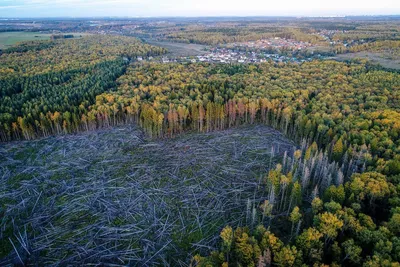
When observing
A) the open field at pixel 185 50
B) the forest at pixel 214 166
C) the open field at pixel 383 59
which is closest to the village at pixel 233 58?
the open field at pixel 185 50

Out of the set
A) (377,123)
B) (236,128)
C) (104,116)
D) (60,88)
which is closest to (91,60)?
(60,88)

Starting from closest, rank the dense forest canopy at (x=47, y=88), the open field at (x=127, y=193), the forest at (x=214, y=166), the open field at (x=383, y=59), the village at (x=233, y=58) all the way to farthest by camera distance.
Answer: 1. the forest at (x=214, y=166)
2. the open field at (x=127, y=193)
3. the dense forest canopy at (x=47, y=88)
4. the open field at (x=383, y=59)
5. the village at (x=233, y=58)

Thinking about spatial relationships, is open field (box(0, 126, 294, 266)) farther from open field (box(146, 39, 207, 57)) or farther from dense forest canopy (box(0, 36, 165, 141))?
open field (box(146, 39, 207, 57))

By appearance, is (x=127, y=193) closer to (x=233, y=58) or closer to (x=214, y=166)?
(x=214, y=166)

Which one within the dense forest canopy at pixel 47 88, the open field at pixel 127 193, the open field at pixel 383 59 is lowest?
the open field at pixel 127 193

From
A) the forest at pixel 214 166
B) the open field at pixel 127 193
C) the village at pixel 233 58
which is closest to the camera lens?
the forest at pixel 214 166

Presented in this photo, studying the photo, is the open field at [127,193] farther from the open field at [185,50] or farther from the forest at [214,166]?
the open field at [185,50]

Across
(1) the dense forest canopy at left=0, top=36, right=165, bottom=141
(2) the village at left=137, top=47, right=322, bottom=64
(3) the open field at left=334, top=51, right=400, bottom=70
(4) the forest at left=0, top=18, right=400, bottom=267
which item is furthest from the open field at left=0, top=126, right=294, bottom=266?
(3) the open field at left=334, top=51, right=400, bottom=70
